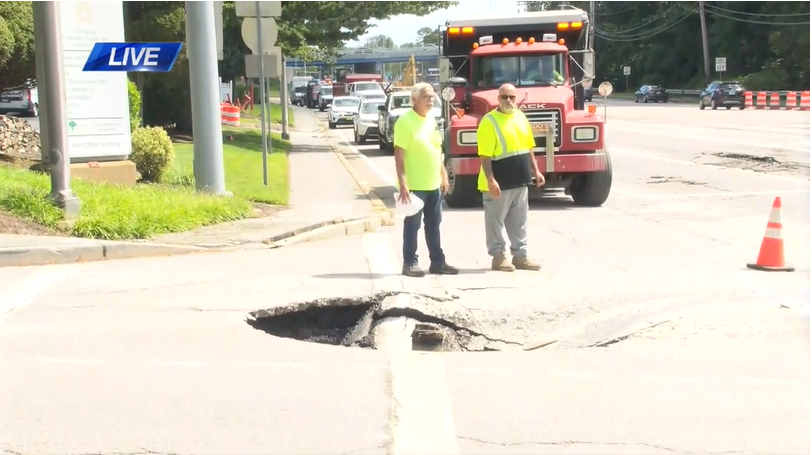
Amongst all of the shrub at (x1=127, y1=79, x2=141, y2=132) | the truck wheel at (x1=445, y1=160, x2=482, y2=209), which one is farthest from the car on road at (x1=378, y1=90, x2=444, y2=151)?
the truck wheel at (x1=445, y1=160, x2=482, y2=209)

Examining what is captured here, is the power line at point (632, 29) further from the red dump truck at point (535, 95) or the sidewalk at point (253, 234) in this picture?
the sidewalk at point (253, 234)

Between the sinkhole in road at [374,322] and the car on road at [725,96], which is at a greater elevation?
the car on road at [725,96]

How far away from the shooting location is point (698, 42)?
92938mm

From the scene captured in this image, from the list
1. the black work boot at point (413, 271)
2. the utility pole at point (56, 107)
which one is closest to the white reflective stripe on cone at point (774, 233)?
the black work boot at point (413, 271)

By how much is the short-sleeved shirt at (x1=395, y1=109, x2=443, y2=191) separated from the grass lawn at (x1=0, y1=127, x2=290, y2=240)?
352 centimetres

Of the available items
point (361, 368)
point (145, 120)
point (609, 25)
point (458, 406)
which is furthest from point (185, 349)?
point (609, 25)

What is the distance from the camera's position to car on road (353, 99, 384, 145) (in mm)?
33688

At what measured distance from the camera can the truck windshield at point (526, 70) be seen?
1570 centimetres

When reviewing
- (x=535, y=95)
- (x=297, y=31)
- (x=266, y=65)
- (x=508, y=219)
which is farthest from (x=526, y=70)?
(x=297, y=31)

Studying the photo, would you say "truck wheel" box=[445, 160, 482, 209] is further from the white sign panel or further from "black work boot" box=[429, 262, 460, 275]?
"black work boot" box=[429, 262, 460, 275]

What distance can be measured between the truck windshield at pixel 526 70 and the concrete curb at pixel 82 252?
682 cm

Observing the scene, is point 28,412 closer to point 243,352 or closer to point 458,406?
point 243,352

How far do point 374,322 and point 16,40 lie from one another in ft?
36.3

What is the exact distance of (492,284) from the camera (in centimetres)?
895
